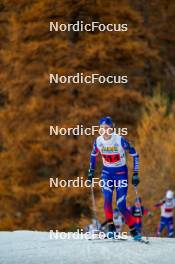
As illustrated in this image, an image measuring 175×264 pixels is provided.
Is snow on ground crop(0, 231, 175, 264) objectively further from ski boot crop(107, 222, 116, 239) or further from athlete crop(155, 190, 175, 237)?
athlete crop(155, 190, 175, 237)

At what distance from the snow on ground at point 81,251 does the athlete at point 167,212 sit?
11.7 meters

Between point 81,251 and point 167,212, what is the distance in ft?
46.9

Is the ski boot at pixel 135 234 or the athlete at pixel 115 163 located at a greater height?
the athlete at pixel 115 163

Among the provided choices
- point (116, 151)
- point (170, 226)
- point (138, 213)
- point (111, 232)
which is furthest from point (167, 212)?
point (116, 151)

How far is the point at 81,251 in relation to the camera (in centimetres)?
1030

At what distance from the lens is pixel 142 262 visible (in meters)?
9.08

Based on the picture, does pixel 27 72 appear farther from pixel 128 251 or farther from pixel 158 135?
pixel 128 251

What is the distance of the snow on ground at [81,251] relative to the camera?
921cm

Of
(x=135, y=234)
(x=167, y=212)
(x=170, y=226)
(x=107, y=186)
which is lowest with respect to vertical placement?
(x=170, y=226)

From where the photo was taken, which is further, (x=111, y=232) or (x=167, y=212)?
(x=167, y=212)

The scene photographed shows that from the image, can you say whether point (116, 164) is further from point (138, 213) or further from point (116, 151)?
point (138, 213)

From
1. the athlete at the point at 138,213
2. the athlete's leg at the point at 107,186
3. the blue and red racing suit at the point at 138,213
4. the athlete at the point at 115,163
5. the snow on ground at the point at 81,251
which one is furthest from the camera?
the blue and red racing suit at the point at 138,213

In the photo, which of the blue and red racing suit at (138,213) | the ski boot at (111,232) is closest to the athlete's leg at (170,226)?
the blue and red racing suit at (138,213)

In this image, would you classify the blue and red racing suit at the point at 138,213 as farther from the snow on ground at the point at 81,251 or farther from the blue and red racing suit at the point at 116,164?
the snow on ground at the point at 81,251
